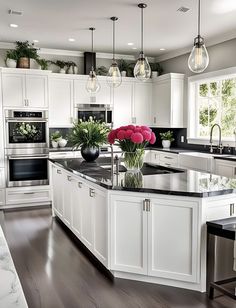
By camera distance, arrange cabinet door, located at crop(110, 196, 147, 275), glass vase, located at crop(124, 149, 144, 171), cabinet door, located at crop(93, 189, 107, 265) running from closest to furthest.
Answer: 1. cabinet door, located at crop(110, 196, 147, 275)
2. cabinet door, located at crop(93, 189, 107, 265)
3. glass vase, located at crop(124, 149, 144, 171)

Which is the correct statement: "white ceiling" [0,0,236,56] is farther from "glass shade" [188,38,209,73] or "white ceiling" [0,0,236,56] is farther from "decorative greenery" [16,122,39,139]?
"decorative greenery" [16,122,39,139]

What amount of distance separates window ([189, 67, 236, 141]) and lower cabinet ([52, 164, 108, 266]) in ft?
9.90

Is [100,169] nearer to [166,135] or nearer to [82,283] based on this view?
[82,283]

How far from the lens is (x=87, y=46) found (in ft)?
21.0

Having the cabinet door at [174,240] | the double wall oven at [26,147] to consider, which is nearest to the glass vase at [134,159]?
the cabinet door at [174,240]

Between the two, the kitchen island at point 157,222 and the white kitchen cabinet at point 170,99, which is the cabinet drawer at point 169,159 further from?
the kitchen island at point 157,222

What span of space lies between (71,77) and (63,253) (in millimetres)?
3803

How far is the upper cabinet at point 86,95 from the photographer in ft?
21.6

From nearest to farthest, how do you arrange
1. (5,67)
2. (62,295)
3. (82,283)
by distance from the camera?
(62,295) → (82,283) → (5,67)

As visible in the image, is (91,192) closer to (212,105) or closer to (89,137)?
(89,137)

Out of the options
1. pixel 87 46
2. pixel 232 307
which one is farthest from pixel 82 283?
pixel 87 46

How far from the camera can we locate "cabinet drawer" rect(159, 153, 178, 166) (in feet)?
20.2

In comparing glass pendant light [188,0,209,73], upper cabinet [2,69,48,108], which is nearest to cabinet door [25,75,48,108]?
upper cabinet [2,69,48,108]

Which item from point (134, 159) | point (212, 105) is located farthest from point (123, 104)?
point (134, 159)
